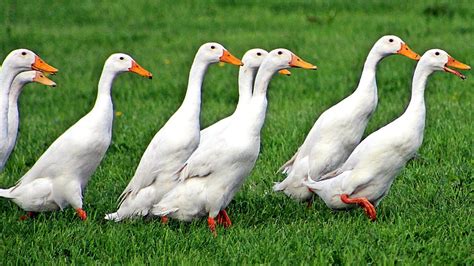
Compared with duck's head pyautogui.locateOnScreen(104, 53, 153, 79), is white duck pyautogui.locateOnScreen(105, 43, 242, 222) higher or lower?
lower

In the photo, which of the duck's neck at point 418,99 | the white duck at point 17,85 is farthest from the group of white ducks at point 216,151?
the white duck at point 17,85

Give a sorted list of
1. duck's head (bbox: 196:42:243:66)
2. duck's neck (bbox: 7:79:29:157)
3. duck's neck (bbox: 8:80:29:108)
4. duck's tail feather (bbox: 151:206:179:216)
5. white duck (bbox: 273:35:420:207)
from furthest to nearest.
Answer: duck's neck (bbox: 8:80:29:108) → duck's neck (bbox: 7:79:29:157) → white duck (bbox: 273:35:420:207) → duck's head (bbox: 196:42:243:66) → duck's tail feather (bbox: 151:206:179:216)

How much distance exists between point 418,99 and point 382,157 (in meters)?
0.50

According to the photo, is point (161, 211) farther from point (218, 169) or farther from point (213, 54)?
point (213, 54)

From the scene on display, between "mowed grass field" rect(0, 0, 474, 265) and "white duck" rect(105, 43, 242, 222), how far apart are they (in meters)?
0.20

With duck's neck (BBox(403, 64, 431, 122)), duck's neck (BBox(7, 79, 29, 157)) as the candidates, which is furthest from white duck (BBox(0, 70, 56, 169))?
duck's neck (BBox(403, 64, 431, 122))

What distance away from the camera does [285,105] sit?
12.5 m

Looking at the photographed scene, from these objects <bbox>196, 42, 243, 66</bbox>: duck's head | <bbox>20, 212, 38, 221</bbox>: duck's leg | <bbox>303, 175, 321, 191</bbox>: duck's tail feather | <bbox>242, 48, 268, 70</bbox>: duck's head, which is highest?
<bbox>196, 42, 243, 66</bbox>: duck's head

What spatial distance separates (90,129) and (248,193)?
1.56 metres

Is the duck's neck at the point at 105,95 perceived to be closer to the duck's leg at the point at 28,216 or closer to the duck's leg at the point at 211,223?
the duck's leg at the point at 28,216

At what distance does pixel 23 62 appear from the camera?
26.6 ft

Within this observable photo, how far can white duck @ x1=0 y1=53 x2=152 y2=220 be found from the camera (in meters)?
7.75

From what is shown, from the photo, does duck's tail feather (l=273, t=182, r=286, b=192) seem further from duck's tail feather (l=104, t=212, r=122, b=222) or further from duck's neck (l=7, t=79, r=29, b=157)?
duck's neck (l=7, t=79, r=29, b=157)

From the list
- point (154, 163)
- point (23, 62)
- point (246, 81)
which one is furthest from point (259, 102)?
point (23, 62)
